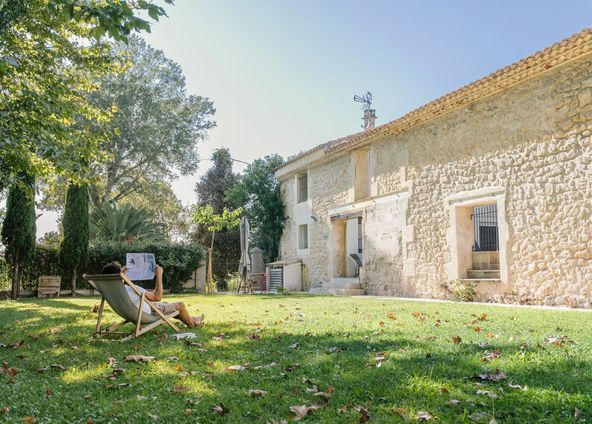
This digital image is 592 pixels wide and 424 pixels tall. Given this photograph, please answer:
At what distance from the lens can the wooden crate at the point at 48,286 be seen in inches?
580

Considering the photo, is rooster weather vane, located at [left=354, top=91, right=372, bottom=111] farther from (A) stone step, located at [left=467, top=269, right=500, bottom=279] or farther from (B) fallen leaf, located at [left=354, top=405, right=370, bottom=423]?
(B) fallen leaf, located at [left=354, top=405, right=370, bottom=423]

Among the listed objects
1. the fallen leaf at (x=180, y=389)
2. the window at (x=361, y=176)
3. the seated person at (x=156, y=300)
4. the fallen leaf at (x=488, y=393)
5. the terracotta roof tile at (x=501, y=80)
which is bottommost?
the fallen leaf at (x=180, y=389)

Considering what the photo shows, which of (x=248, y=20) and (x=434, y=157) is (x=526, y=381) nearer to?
(x=248, y=20)

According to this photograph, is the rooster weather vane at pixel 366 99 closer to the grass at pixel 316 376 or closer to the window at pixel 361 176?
the window at pixel 361 176

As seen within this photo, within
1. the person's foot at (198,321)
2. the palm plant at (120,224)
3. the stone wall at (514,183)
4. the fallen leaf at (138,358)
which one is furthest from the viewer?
the palm plant at (120,224)

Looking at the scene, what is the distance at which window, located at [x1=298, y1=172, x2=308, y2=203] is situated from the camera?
18.4m

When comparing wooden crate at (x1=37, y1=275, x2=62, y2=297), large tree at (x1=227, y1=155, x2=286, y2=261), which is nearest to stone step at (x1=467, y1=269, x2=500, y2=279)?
large tree at (x1=227, y1=155, x2=286, y2=261)

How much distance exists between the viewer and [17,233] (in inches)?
544

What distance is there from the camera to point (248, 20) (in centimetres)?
938

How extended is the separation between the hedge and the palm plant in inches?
89.8

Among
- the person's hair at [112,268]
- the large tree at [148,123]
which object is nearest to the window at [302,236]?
the large tree at [148,123]

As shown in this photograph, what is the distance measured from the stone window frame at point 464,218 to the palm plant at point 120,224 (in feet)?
42.5

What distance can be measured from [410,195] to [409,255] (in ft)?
5.26

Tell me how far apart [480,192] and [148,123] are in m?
18.7
